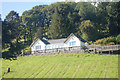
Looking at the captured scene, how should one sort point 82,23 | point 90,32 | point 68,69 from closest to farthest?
point 68,69 → point 90,32 → point 82,23

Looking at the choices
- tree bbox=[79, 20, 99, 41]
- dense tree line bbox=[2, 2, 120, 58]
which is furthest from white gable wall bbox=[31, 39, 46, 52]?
tree bbox=[79, 20, 99, 41]

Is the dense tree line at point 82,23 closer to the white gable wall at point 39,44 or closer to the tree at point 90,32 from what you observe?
the tree at point 90,32

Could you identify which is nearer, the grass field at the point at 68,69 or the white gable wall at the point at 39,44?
the grass field at the point at 68,69

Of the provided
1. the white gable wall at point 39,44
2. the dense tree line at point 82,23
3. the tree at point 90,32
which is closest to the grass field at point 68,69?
the white gable wall at point 39,44

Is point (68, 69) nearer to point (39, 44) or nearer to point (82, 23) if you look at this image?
point (39, 44)

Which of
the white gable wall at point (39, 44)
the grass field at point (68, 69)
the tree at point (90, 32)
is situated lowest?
the grass field at point (68, 69)

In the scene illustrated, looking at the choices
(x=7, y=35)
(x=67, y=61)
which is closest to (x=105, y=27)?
(x=67, y=61)

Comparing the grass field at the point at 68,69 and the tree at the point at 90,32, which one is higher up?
the tree at the point at 90,32

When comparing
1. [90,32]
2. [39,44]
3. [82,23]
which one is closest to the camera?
[39,44]

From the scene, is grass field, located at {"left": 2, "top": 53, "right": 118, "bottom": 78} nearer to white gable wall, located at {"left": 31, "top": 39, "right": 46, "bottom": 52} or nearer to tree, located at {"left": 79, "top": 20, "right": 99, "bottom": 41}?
white gable wall, located at {"left": 31, "top": 39, "right": 46, "bottom": 52}

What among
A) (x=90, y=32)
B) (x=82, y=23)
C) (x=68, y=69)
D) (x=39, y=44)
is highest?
(x=82, y=23)

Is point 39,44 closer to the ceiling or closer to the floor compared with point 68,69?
closer to the ceiling

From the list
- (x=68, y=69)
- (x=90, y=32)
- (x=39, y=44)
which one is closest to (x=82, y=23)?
(x=90, y=32)

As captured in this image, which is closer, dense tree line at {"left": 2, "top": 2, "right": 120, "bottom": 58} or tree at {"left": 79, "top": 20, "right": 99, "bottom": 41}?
tree at {"left": 79, "top": 20, "right": 99, "bottom": 41}
